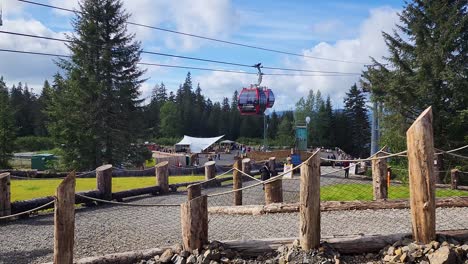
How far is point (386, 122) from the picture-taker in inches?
988

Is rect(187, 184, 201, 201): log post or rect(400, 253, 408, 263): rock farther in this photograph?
rect(187, 184, 201, 201): log post

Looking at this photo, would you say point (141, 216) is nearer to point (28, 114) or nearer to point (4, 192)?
point (4, 192)

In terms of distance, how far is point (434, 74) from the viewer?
21578 millimetres

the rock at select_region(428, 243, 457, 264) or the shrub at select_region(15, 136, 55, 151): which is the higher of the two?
the shrub at select_region(15, 136, 55, 151)

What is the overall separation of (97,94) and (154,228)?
26.5 m

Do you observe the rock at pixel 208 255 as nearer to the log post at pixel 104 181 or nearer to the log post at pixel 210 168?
the log post at pixel 104 181

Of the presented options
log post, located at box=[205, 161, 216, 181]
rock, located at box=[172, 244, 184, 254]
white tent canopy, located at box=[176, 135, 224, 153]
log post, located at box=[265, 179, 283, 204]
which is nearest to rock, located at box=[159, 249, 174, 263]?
rock, located at box=[172, 244, 184, 254]

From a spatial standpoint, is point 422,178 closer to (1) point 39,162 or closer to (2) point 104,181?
(2) point 104,181

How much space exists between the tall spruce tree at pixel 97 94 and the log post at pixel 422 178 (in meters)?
30.4

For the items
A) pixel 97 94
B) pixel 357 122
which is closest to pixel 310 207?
pixel 97 94

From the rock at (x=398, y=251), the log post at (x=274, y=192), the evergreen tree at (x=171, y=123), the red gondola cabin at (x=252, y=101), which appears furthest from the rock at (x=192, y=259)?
the evergreen tree at (x=171, y=123)

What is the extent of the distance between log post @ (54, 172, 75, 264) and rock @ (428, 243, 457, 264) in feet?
15.5

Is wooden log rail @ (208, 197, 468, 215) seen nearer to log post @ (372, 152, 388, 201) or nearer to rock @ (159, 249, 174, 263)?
log post @ (372, 152, 388, 201)

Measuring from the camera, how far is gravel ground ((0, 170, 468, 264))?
8.33m
